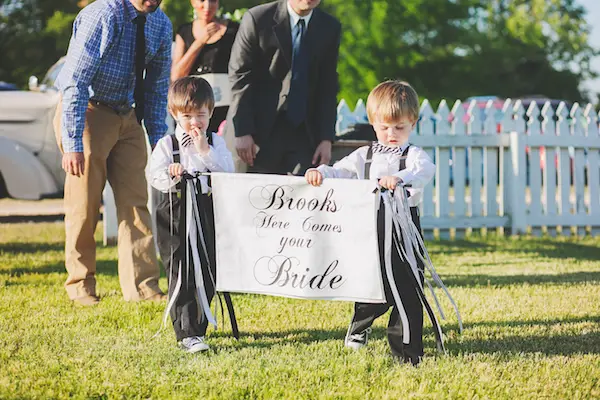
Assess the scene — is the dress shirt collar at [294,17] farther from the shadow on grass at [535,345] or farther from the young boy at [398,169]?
the shadow on grass at [535,345]

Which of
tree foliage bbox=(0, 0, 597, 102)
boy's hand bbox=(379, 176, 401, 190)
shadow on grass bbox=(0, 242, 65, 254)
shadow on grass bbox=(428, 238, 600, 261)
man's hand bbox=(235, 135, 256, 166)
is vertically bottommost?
shadow on grass bbox=(428, 238, 600, 261)

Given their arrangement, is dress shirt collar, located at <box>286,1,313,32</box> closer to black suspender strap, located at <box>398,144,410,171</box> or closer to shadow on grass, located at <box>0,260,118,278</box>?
black suspender strap, located at <box>398,144,410,171</box>

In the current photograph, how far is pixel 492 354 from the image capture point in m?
3.86

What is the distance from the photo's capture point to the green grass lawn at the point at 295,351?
10.8 ft

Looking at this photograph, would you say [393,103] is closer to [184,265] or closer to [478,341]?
[184,265]

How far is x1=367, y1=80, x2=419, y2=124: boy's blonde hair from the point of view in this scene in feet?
12.1

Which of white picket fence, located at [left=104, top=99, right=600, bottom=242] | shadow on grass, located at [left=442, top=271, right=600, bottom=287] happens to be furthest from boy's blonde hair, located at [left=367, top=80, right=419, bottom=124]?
white picket fence, located at [left=104, top=99, right=600, bottom=242]

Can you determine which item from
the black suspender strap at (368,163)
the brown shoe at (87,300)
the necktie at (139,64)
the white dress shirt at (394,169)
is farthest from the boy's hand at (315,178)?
the brown shoe at (87,300)

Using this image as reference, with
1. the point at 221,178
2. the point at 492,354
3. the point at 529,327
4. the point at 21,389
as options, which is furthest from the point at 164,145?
the point at 529,327

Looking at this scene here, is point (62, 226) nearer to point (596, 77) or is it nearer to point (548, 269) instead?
point (548, 269)

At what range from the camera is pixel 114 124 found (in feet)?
17.1

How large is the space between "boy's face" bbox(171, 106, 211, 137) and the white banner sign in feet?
0.96

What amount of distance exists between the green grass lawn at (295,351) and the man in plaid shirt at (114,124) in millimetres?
308

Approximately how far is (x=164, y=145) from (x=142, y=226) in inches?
58.1
